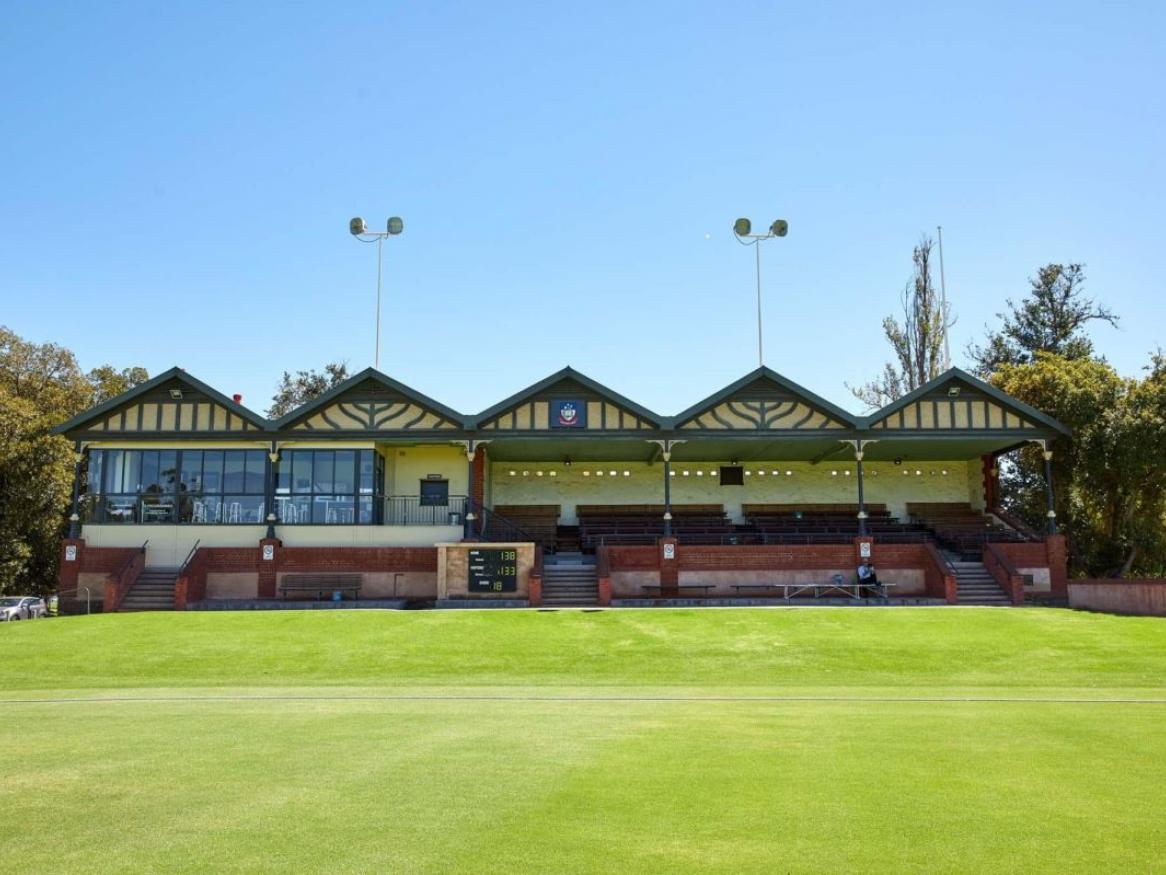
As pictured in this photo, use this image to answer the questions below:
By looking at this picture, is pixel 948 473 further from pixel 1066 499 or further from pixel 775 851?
pixel 775 851

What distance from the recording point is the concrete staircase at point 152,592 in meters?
30.9

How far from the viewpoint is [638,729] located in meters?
10.8

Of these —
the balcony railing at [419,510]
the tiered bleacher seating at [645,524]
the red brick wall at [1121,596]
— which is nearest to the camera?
the red brick wall at [1121,596]

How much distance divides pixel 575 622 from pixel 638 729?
15.4 metres

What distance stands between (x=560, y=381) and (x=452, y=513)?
6092mm

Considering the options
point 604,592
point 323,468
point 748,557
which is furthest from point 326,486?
point 748,557

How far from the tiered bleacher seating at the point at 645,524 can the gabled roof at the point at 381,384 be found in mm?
6518

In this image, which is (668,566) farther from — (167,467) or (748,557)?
(167,467)

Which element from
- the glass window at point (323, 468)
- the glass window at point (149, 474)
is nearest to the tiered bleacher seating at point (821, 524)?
the glass window at point (323, 468)

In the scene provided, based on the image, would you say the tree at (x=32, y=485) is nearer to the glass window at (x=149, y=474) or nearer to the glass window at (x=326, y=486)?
the glass window at (x=149, y=474)

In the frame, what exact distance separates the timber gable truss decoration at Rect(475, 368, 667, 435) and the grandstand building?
0.05m

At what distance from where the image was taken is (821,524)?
1459 inches

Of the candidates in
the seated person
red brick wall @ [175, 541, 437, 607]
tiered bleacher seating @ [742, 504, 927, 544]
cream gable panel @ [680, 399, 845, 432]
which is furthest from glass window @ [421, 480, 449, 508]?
the seated person

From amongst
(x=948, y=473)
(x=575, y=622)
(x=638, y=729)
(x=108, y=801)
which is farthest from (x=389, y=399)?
(x=108, y=801)
